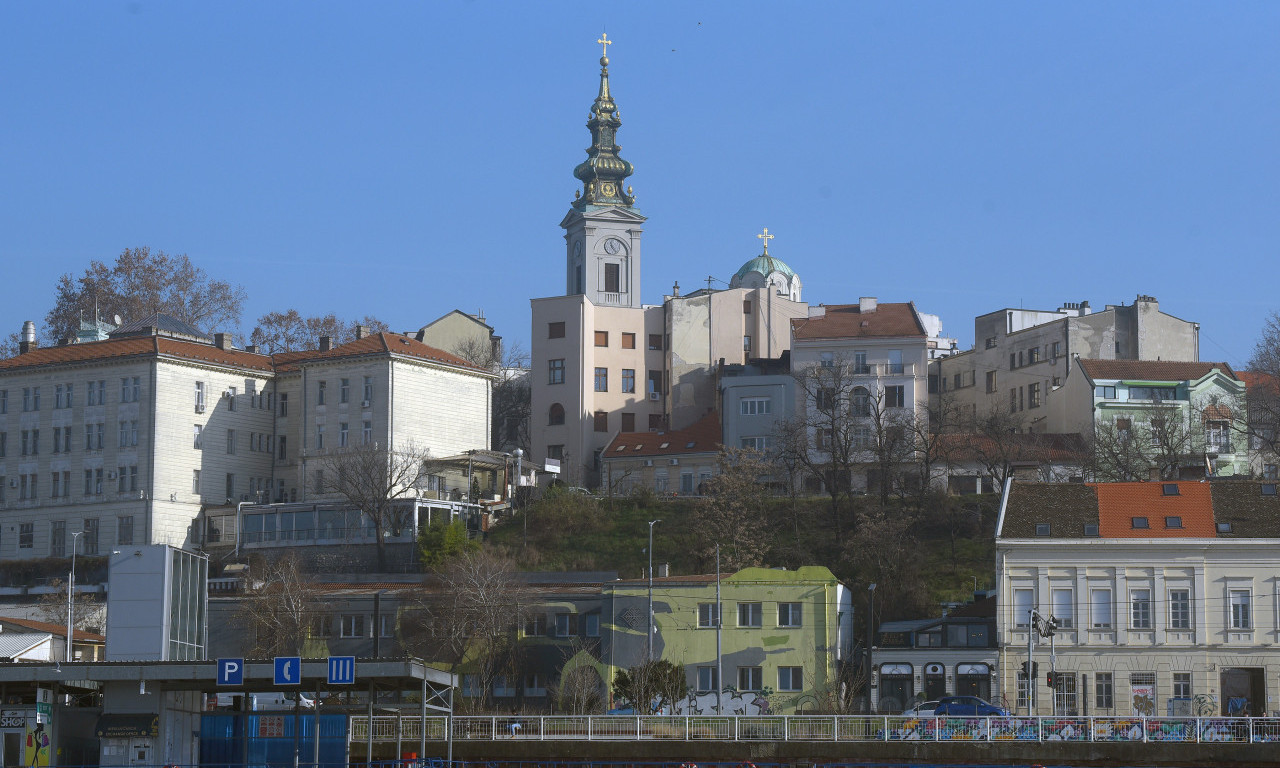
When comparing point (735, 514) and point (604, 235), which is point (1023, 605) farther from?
point (604, 235)

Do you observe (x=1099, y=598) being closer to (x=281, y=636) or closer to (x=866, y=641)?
(x=866, y=641)

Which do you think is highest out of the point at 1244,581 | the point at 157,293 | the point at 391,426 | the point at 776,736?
the point at 157,293

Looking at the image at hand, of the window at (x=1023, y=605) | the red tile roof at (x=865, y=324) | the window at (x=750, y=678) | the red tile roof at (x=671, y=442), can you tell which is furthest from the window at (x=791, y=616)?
the red tile roof at (x=865, y=324)

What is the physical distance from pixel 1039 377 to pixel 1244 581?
138ft

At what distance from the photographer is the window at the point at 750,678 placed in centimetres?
7131

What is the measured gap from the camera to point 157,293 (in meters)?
121

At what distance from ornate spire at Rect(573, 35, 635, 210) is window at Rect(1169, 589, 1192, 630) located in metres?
64.5

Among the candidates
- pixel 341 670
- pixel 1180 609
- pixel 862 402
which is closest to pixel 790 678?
pixel 1180 609

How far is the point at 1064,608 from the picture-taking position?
219ft

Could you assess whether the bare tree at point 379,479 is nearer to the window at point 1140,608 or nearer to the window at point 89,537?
the window at point 89,537

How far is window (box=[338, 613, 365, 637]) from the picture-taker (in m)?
78.1

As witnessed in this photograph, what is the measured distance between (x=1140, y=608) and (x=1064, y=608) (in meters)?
2.64

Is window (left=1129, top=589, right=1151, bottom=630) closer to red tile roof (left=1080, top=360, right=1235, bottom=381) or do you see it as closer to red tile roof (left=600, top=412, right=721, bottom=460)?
red tile roof (left=1080, top=360, right=1235, bottom=381)

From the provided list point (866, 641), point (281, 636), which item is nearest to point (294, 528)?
point (281, 636)
